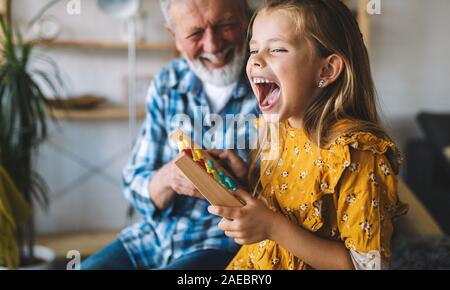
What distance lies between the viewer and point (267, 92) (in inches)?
24.4

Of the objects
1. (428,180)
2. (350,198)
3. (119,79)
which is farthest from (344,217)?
(119,79)

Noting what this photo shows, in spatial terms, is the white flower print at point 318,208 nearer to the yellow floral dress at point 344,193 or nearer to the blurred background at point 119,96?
the yellow floral dress at point 344,193

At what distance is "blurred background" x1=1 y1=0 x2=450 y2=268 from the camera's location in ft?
2.90

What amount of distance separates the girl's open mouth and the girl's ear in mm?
56

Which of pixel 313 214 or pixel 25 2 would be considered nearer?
pixel 313 214

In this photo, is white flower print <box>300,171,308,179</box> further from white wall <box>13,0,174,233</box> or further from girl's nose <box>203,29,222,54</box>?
white wall <box>13,0,174,233</box>

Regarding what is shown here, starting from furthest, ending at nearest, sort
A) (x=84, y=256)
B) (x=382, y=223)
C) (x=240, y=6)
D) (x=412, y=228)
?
(x=412, y=228) → (x=84, y=256) → (x=240, y=6) → (x=382, y=223)

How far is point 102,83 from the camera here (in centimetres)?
159

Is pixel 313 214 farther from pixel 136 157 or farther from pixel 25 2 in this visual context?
pixel 25 2

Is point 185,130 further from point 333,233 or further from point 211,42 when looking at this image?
point 333,233

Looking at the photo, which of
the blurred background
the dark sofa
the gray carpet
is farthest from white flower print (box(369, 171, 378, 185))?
the dark sofa

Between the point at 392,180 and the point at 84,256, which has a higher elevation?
the point at 392,180
